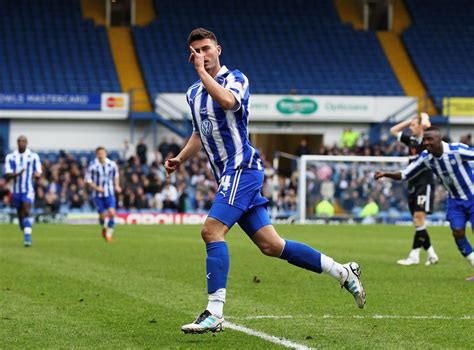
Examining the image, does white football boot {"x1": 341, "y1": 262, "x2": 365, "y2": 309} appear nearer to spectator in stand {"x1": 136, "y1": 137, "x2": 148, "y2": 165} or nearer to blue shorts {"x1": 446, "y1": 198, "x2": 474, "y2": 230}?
blue shorts {"x1": 446, "y1": 198, "x2": 474, "y2": 230}

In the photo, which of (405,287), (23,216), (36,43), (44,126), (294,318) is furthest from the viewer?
(36,43)

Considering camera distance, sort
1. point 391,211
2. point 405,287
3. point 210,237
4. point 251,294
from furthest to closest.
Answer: point 391,211 < point 405,287 < point 251,294 < point 210,237

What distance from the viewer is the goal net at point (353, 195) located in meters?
37.5

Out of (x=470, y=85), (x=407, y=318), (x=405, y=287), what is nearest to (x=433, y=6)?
(x=470, y=85)

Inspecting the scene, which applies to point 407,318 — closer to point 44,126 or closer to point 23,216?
point 23,216

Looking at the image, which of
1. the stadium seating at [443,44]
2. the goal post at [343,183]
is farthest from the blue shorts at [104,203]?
the stadium seating at [443,44]

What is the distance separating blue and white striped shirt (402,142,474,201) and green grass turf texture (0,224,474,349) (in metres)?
1.16

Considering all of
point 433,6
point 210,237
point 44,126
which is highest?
point 433,6

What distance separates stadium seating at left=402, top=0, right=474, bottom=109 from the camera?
46.1 meters

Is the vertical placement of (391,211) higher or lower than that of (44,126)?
lower

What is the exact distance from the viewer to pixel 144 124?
42.8m

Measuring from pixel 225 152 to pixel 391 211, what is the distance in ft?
99.9

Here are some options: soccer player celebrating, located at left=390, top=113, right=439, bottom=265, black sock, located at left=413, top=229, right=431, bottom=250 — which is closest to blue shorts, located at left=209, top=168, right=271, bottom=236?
soccer player celebrating, located at left=390, top=113, right=439, bottom=265

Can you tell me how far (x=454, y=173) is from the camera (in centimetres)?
1306
